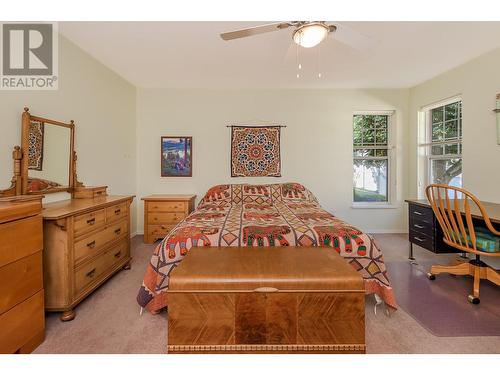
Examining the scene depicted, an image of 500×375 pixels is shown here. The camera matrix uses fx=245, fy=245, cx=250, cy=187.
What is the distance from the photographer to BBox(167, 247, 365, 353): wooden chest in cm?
116

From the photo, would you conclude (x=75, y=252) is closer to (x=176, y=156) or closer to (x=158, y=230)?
(x=158, y=230)

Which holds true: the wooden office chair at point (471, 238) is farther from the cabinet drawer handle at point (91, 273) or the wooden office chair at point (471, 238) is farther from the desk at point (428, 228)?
the cabinet drawer handle at point (91, 273)

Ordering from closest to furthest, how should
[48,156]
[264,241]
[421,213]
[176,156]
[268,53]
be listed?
[264,241], [48,156], [421,213], [268,53], [176,156]

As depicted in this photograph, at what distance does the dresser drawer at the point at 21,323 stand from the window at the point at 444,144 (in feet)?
14.5

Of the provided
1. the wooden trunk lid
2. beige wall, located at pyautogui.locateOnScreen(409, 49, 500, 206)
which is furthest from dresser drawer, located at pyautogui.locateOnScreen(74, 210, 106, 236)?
beige wall, located at pyautogui.locateOnScreen(409, 49, 500, 206)

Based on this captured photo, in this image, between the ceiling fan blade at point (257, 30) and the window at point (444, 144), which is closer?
the ceiling fan blade at point (257, 30)

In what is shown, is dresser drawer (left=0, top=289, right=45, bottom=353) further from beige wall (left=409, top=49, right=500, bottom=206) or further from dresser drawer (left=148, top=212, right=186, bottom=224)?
beige wall (left=409, top=49, right=500, bottom=206)

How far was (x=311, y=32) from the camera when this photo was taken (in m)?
1.70

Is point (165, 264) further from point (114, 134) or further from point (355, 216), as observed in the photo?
point (355, 216)

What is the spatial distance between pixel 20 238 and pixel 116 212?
1.05m

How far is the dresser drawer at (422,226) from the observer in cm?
249

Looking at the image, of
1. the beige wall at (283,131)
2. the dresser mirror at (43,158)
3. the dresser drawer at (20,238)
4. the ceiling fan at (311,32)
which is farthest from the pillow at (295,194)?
the dresser drawer at (20,238)

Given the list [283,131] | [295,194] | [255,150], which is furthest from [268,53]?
[295,194]
